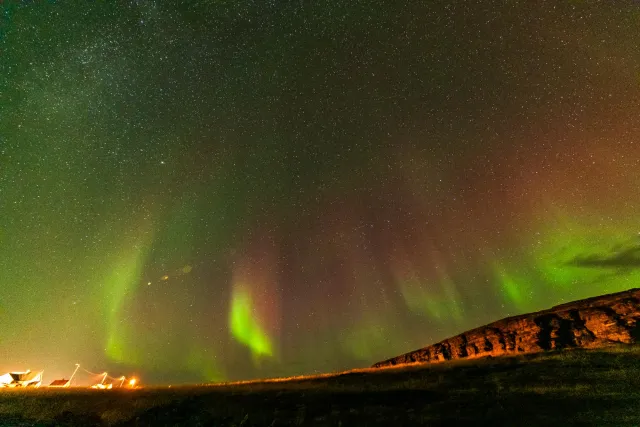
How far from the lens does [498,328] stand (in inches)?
1491

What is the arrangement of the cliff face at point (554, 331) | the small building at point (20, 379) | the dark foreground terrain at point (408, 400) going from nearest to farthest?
1. the dark foreground terrain at point (408, 400)
2. the cliff face at point (554, 331)
3. the small building at point (20, 379)

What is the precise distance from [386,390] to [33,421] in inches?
815

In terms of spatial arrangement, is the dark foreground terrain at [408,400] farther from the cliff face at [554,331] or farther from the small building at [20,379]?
the small building at [20,379]

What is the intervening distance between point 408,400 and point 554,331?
21.0 meters

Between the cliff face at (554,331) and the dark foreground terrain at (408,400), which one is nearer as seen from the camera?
the dark foreground terrain at (408,400)

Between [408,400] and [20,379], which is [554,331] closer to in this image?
[408,400]

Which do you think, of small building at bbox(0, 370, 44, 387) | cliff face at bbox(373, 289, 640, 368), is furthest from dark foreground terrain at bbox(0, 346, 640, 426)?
small building at bbox(0, 370, 44, 387)

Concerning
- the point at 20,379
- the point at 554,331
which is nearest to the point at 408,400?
the point at 554,331

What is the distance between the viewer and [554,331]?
31703 mm

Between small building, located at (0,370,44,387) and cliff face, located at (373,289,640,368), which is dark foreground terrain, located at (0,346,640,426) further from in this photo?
small building, located at (0,370,44,387)

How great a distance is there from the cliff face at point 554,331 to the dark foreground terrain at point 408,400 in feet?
15.8

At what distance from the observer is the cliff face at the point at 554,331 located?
28.0 m

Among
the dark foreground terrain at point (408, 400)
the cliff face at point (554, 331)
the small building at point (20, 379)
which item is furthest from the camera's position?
the small building at point (20, 379)

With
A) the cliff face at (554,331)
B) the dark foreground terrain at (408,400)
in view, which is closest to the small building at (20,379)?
the dark foreground terrain at (408,400)
